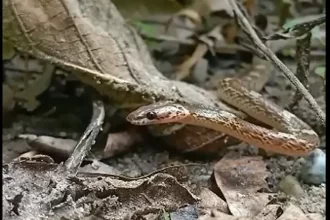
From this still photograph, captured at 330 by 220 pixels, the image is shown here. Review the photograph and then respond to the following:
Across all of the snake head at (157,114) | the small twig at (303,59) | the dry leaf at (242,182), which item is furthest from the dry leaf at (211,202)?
the small twig at (303,59)

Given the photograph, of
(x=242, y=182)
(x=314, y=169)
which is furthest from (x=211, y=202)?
(x=314, y=169)

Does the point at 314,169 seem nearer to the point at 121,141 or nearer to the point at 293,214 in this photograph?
the point at 293,214

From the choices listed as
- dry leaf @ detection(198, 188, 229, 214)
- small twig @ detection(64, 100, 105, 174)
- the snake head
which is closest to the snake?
the snake head

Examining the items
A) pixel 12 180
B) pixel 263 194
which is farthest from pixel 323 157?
pixel 12 180

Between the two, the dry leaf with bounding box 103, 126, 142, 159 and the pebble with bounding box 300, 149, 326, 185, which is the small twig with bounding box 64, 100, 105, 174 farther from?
the pebble with bounding box 300, 149, 326, 185

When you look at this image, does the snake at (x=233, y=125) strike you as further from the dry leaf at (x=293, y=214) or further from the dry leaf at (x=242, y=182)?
the dry leaf at (x=293, y=214)
